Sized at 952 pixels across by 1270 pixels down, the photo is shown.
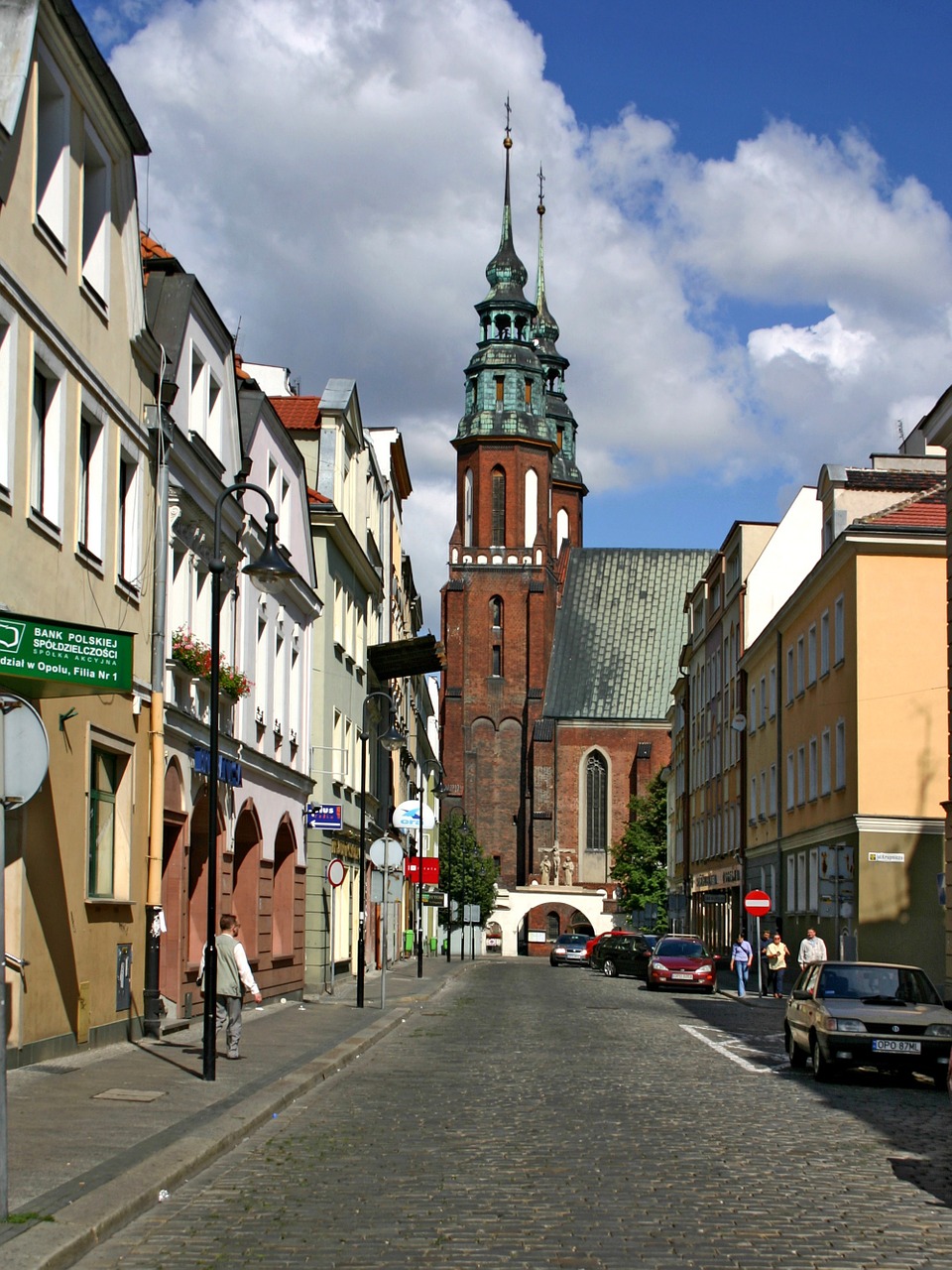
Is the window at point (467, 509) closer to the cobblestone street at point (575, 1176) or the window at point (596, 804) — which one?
the window at point (596, 804)

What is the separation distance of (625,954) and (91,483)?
3739 centimetres

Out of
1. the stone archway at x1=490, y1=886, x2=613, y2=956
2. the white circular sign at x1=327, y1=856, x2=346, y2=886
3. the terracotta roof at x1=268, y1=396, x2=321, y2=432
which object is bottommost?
the stone archway at x1=490, y1=886, x2=613, y2=956

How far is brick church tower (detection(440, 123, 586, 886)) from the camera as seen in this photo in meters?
102

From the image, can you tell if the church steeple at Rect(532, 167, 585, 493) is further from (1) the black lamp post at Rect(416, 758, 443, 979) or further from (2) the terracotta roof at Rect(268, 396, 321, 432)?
(2) the terracotta roof at Rect(268, 396, 321, 432)

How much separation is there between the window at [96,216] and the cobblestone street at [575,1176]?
28.2 ft

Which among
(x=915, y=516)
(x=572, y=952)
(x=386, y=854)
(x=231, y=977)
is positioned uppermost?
(x=915, y=516)

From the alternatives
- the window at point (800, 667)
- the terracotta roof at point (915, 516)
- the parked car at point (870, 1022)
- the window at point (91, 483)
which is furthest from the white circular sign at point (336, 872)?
the window at point (800, 667)

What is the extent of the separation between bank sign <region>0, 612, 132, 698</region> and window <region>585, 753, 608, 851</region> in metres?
87.5

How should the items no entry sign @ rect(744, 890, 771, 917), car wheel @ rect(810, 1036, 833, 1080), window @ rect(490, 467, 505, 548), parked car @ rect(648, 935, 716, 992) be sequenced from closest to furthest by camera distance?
car wheel @ rect(810, 1036, 833, 1080) < no entry sign @ rect(744, 890, 771, 917) < parked car @ rect(648, 935, 716, 992) < window @ rect(490, 467, 505, 548)

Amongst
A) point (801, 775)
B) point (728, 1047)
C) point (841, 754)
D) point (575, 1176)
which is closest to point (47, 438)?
point (575, 1176)

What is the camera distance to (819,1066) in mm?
17406

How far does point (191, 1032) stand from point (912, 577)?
2052 cm

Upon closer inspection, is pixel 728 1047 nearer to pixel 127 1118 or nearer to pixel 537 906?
pixel 127 1118

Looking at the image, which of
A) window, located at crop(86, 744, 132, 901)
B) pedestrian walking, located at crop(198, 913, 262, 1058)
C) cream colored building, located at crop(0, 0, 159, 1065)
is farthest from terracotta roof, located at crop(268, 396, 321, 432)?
pedestrian walking, located at crop(198, 913, 262, 1058)
